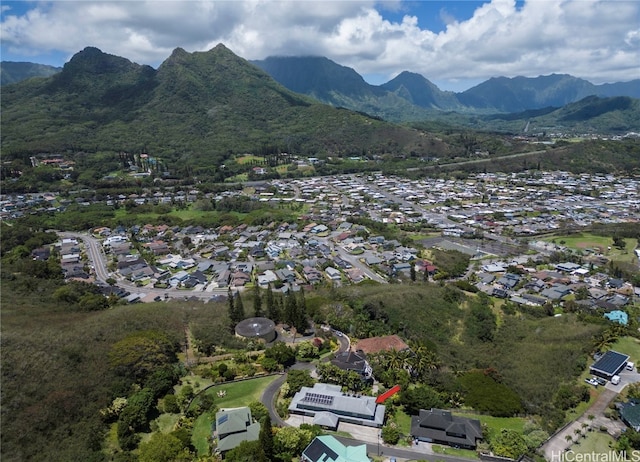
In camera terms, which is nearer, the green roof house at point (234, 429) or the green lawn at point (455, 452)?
the green lawn at point (455, 452)

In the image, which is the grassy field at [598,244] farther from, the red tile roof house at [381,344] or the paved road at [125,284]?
the paved road at [125,284]

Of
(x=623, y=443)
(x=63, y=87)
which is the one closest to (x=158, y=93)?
(x=63, y=87)

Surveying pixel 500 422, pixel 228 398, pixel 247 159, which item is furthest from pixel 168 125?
pixel 500 422

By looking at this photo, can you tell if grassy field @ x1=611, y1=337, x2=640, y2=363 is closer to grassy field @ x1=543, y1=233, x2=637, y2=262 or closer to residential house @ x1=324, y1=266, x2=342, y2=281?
residential house @ x1=324, y1=266, x2=342, y2=281

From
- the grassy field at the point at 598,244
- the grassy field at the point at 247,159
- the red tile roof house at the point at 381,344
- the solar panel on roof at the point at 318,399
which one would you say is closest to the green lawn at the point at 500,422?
the red tile roof house at the point at 381,344

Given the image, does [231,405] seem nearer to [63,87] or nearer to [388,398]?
[388,398]

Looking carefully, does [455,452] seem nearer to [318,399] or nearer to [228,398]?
[318,399]
